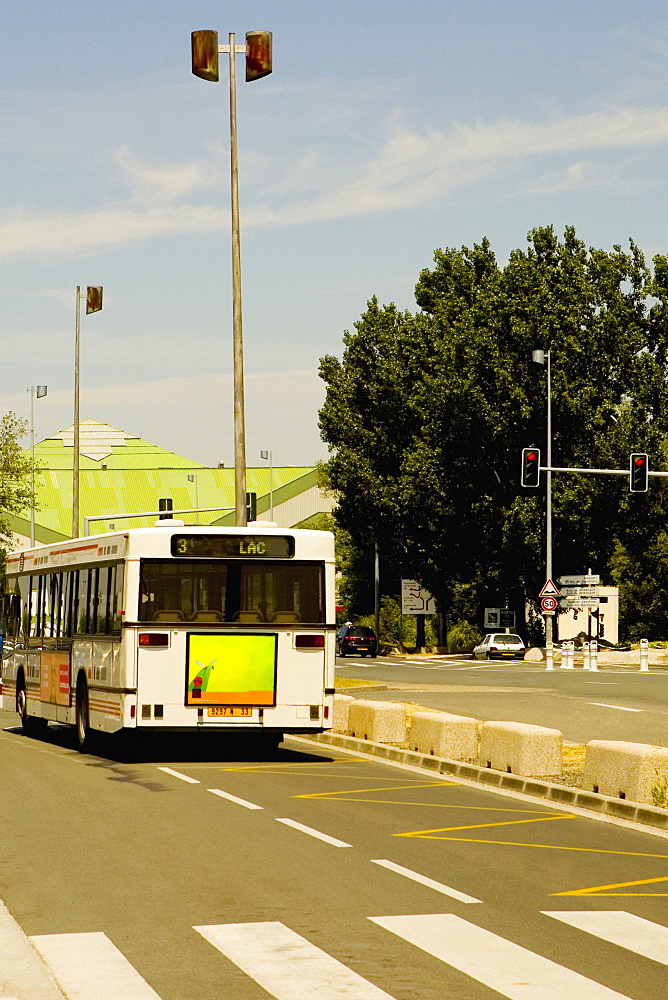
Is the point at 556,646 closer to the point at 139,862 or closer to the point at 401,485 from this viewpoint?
the point at 401,485

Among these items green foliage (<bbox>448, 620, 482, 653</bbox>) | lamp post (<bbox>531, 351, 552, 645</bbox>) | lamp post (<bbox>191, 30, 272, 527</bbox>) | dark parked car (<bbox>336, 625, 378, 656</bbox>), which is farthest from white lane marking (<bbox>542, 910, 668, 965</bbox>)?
green foliage (<bbox>448, 620, 482, 653</bbox>)

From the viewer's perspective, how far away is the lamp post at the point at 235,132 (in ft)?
99.1

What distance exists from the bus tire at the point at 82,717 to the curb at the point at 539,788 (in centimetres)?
389

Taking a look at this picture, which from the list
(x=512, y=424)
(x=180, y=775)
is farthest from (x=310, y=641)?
(x=512, y=424)

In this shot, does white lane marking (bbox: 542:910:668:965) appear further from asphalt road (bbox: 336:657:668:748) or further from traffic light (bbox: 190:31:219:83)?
traffic light (bbox: 190:31:219:83)

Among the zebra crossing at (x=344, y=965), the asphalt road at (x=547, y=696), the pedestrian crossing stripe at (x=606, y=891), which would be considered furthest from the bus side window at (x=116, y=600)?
the zebra crossing at (x=344, y=965)

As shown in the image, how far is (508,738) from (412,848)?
605cm

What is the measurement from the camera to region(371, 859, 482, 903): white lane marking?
31.1ft

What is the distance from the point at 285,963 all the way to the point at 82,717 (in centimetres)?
1475

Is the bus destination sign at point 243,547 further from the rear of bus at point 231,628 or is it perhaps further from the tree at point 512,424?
the tree at point 512,424

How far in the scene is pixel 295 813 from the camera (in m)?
14.0

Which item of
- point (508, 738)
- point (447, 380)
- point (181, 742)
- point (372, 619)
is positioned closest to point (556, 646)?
point (447, 380)

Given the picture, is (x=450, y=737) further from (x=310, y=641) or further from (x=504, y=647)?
(x=504, y=647)

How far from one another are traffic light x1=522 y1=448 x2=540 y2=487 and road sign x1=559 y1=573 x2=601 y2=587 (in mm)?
18649
